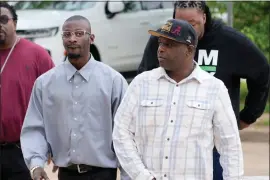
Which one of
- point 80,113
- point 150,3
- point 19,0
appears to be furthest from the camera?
point 150,3

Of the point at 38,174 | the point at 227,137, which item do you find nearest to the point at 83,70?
the point at 38,174

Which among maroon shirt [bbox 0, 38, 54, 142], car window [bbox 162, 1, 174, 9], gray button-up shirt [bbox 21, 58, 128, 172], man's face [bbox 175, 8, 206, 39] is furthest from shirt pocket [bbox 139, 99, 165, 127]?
car window [bbox 162, 1, 174, 9]

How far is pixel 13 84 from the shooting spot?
5.73 m

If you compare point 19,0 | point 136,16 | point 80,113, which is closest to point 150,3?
point 136,16

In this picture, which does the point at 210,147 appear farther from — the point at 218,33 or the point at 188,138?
the point at 218,33

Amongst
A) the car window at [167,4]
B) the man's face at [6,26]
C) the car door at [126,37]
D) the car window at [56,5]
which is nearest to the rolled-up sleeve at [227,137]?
the man's face at [6,26]

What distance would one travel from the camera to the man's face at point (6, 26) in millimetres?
5801

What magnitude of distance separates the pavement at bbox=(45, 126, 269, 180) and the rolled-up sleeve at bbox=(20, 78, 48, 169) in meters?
3.03

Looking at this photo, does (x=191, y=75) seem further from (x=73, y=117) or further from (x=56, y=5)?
(x=56, y=5)

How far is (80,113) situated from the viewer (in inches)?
193

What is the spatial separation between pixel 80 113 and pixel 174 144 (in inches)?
34.4

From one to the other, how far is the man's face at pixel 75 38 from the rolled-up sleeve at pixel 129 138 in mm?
745

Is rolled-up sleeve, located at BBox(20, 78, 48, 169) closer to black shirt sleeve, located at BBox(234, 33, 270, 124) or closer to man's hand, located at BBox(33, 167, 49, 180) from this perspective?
man's hand, located at BBox(33, 167, 49, 180)

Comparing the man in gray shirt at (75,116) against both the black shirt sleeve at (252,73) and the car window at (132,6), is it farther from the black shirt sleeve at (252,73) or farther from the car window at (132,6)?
the car window at (132,6)
